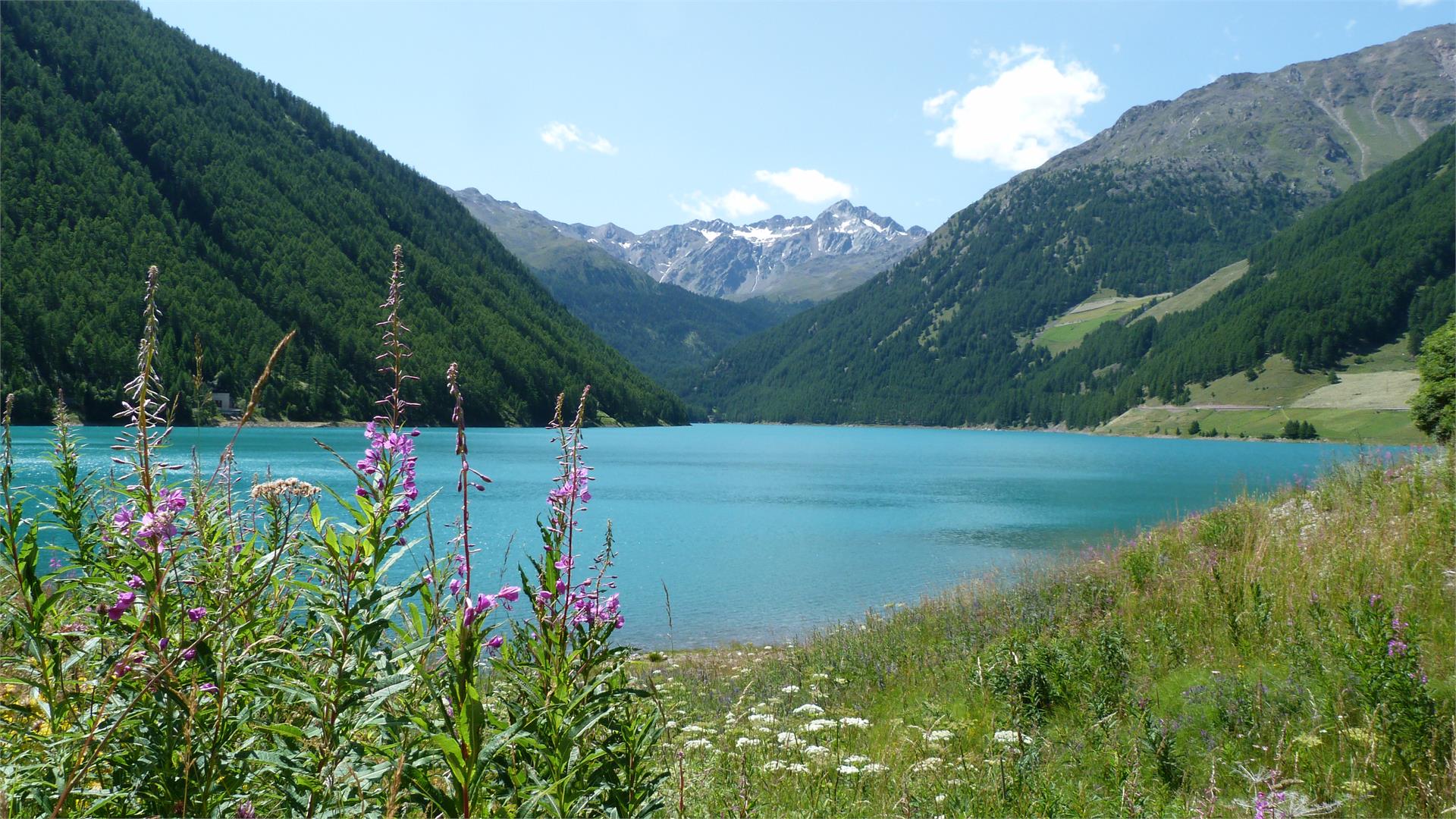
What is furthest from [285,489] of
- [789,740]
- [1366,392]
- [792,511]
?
[1366,392]

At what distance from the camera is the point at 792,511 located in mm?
44750

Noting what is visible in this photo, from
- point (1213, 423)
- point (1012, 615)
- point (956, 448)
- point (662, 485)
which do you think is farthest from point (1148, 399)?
point (1012, 615)

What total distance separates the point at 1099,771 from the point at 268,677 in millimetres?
5812

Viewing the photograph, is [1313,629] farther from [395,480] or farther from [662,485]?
[662,485]

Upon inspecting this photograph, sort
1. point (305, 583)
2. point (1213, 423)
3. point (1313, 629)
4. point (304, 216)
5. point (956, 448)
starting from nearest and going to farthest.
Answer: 1. point (305, 583)
2. point (1313, 629)
3. point (956, 448)
4. point (1213, 423)
5. point (304, 216)

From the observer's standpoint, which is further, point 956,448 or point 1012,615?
point 956,448

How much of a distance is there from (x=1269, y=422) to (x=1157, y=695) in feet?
562

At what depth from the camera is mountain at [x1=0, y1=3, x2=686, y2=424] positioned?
111750mm

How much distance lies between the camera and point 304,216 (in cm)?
18400

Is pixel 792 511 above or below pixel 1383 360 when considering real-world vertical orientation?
below

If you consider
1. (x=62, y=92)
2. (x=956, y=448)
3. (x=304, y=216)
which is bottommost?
(x=956, y=448)

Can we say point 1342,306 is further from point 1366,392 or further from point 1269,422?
point 1269,422

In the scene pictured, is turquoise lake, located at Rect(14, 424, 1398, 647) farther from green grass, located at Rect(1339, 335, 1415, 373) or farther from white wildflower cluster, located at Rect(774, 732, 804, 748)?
green grass, located at Rect(1339, 335, 1415, 373)

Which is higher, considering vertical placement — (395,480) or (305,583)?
(395,480)
